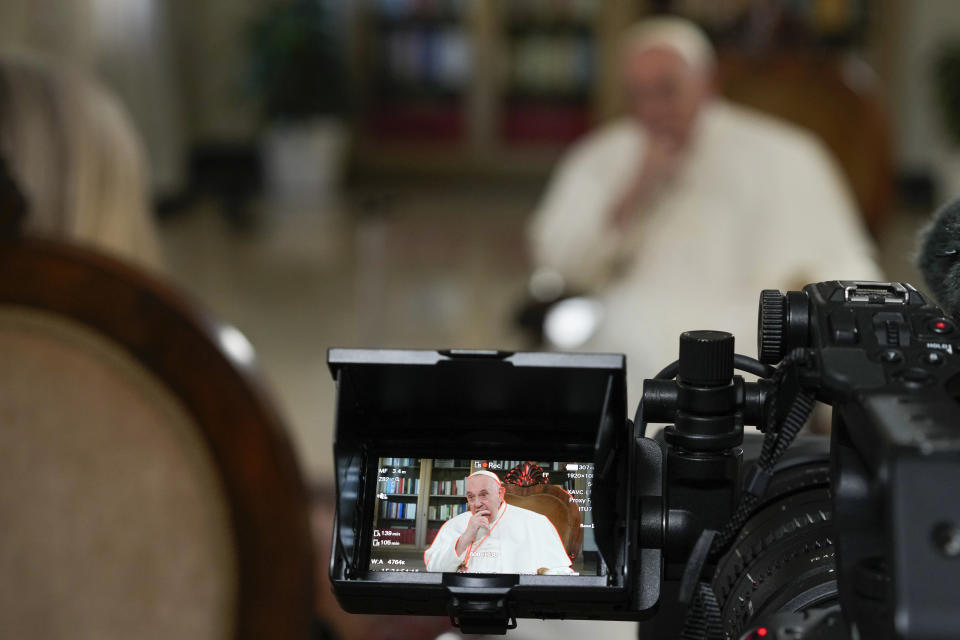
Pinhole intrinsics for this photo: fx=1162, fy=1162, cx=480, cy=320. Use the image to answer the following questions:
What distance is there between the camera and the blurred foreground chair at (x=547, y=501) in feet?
1.91

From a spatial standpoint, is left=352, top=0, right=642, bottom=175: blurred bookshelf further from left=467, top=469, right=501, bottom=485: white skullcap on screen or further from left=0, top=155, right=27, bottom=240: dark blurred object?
left=467, top=469, right=501, bottom=485: white skullcap on screen

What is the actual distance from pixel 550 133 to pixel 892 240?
241cm

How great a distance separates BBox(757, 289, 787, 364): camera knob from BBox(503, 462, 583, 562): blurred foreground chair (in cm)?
13

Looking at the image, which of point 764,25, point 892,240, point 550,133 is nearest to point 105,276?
point 764,25

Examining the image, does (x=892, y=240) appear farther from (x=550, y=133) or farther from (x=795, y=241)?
(x=795, y=241)

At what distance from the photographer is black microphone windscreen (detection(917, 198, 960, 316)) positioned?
0.53 metres

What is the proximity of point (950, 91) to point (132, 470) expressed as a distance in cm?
558

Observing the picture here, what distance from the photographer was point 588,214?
10.1 feet

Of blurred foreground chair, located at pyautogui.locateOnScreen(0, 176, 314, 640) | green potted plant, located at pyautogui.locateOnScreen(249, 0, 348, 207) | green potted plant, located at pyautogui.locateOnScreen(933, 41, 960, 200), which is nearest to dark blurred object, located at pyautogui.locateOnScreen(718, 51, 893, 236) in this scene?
blurred foreground chair, located at pyautogui.locateOnScreen(0, 176, 314, 640)

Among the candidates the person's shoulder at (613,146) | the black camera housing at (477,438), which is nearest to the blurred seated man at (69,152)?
the black camera housing at (477,438)

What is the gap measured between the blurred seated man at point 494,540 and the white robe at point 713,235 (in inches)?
83.0

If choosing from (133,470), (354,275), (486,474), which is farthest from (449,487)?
(354,275)

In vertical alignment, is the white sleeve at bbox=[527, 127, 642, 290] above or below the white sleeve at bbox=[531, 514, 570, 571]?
above

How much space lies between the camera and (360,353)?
0.56 meters
